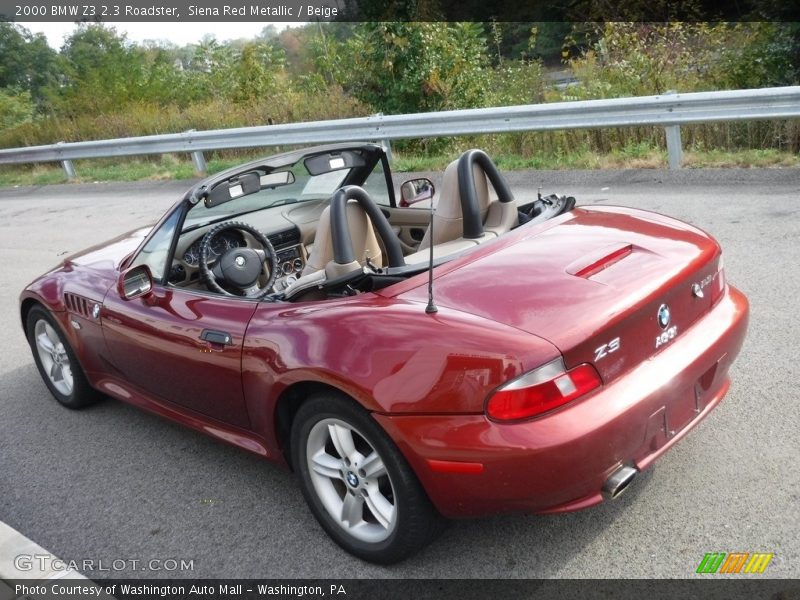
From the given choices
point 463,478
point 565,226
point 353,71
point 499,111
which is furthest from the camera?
point 353,71

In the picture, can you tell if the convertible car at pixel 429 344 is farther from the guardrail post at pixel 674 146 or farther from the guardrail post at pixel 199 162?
the guardrail post at pixel 199 162

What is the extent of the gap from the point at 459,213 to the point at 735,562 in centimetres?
187

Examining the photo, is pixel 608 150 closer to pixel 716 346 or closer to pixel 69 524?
pixel 716 346

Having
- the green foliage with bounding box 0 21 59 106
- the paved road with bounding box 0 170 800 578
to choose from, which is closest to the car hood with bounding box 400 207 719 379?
the paved road with bounding box 0 170 800 578

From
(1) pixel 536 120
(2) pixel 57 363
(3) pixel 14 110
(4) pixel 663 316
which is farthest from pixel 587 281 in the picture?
(3) pixel 14 110

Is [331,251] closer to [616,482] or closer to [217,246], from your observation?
[217,246]

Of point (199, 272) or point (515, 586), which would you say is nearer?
point (515, 586)

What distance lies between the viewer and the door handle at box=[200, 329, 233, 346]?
3.45 m

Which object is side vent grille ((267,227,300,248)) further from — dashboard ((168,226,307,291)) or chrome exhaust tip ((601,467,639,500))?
chrome exhaust tip ((601,467,639,500))

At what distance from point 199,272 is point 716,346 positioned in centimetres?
239

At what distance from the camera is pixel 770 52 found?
1154 cm

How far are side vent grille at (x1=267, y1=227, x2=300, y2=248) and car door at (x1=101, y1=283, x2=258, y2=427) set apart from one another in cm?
81

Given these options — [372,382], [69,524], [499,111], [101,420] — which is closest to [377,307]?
[372,382]

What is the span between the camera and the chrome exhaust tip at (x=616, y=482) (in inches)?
107
